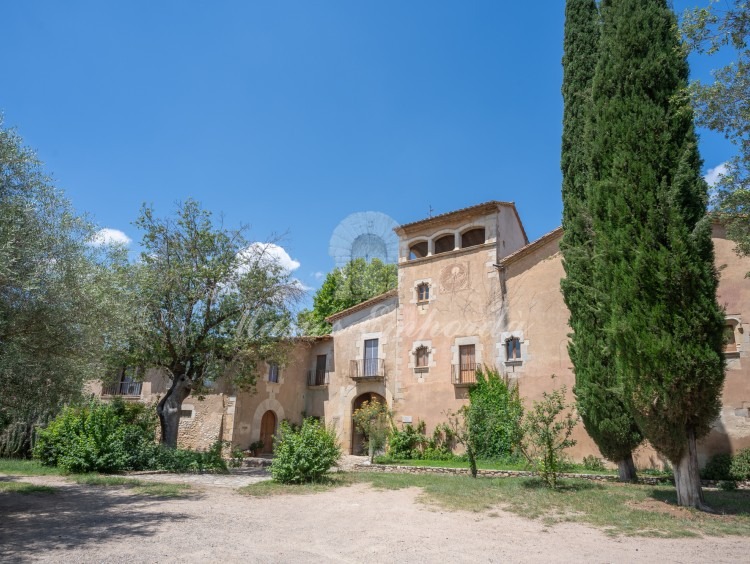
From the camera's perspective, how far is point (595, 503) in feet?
31.2

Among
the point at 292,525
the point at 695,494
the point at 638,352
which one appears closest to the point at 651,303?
the point at 638,352

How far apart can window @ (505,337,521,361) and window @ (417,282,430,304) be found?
4.24 m

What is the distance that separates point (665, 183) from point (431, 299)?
1284 cm

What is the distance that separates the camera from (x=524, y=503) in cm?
962

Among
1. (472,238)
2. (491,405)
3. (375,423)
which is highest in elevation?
(472,238)

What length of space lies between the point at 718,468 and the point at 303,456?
1165 cm

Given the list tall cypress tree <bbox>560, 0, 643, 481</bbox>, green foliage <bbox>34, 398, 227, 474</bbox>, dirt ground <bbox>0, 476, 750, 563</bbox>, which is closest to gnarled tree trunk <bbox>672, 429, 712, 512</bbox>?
dirt ground <bbox>0, 476, 750, 563</bbox>

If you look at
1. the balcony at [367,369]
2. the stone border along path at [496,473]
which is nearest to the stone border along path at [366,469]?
the stone border along path at [496,473]

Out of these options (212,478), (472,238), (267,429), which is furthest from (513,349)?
(267,429)

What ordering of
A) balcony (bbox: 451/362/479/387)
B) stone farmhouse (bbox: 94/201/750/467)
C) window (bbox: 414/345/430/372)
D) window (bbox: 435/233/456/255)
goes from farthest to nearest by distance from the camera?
window (bbox: 435/233/456/255)
window (bbox: 414/345/430/372)
balcony (bbox: 451/362/479/387)
stone farmhouse (bbox: 94/201/750/467)

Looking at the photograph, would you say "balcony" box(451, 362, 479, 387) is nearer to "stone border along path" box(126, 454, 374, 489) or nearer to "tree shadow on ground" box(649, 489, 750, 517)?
"stone border along path" box(126, 454, 374, 489)

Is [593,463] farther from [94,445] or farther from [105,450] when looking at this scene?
[94,445]

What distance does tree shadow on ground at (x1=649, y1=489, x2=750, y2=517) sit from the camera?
8.89 m

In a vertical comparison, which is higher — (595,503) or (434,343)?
(434,343)
